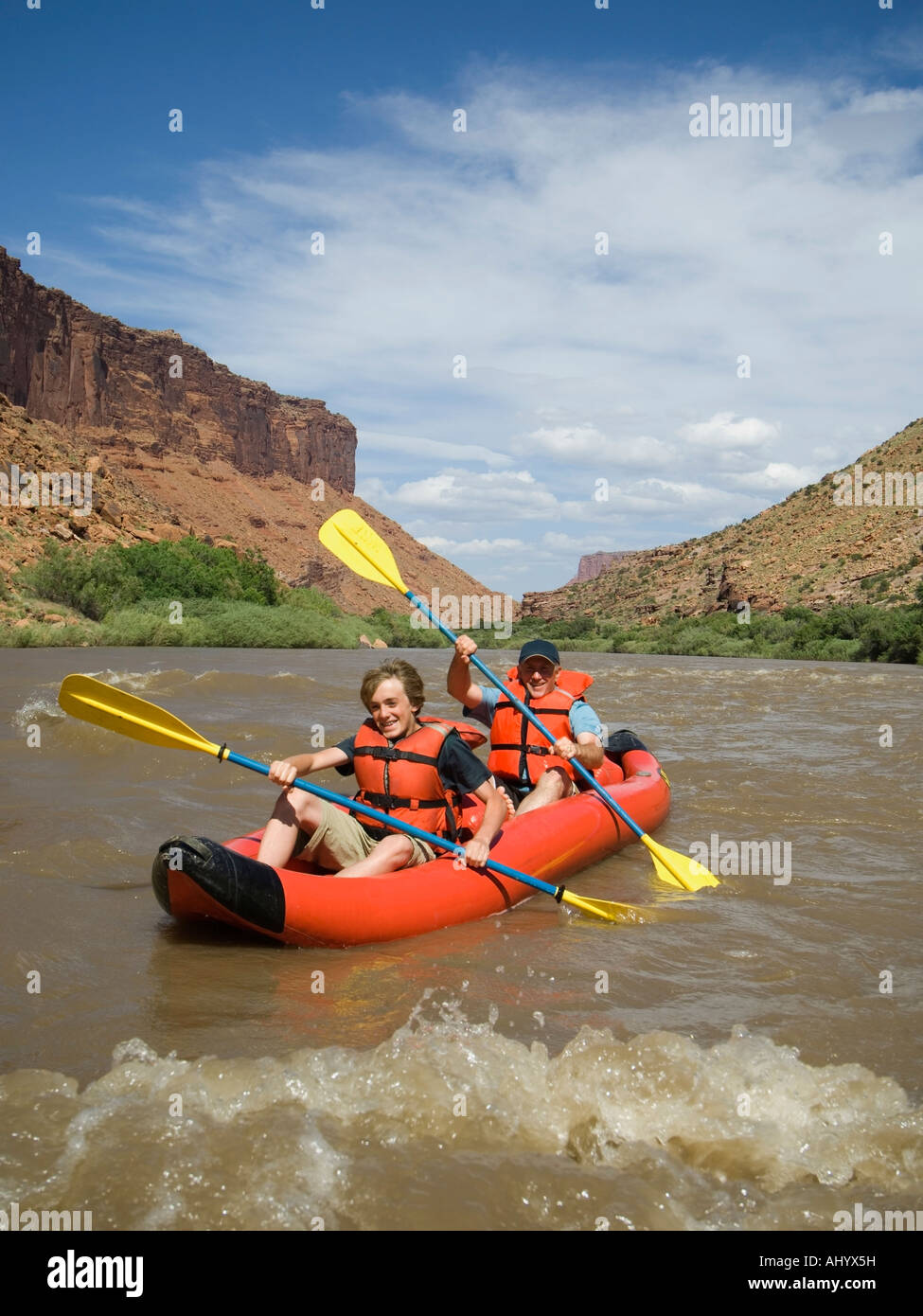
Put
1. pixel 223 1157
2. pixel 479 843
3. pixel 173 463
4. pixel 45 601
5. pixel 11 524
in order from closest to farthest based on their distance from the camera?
pixel 223 1157
pixel 479 843
pixel 45 601
pixel 11 524
pixel 173 463

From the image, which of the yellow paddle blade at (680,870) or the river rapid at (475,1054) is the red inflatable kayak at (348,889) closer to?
the river rapid at (475,1054)

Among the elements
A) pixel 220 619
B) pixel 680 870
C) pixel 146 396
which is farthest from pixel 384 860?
pixel 146 396

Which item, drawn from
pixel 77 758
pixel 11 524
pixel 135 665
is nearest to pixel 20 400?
pixel 11 524

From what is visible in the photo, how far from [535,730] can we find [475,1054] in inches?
90.7

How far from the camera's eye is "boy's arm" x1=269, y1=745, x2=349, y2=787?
9.52 ft

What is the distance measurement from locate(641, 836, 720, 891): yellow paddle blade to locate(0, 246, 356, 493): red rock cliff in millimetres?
46286

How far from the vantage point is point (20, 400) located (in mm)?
44938

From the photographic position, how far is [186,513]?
167ft

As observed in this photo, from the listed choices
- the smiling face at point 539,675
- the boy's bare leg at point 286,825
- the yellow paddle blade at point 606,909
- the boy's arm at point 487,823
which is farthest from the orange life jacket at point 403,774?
the smiling face at point 539,675

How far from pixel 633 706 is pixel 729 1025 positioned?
339 inches

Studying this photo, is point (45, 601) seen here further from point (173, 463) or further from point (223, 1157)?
point (173, 463)

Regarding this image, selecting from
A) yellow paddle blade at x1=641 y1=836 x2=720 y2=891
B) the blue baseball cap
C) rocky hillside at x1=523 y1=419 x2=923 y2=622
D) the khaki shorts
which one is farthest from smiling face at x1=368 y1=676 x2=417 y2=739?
rocky hillside at x1=523 y1=419 x2=923 y2=622

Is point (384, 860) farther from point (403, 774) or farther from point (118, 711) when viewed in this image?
point (118, 711)

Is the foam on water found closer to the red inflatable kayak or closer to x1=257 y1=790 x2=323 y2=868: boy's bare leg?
the red inflatable kayak
